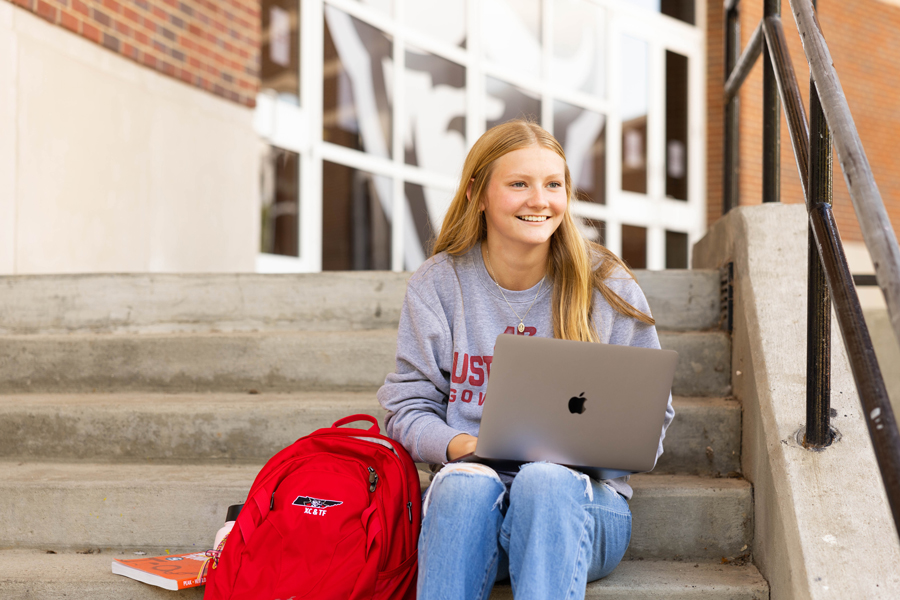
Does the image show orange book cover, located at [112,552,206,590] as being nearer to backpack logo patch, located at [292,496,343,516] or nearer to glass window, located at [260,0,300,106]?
backpack logo patch, located at [292,496,343,516]

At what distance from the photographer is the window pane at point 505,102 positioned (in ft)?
23.5

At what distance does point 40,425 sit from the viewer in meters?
2.33

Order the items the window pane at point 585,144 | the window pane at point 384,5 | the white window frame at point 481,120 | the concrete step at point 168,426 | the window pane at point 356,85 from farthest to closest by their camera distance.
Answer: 1. the window pane at point 585,144
2. the window pane at point 384,5
3. the window pane at point 356,85
4. the white window frame at point 481,120
5. the concrete step at point 168,426

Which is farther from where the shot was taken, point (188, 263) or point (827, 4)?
point (827, 4)

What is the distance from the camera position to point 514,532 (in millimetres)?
1562

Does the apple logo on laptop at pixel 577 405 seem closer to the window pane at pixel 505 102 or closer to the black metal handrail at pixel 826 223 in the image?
the black metal handrail at pixel 826 223

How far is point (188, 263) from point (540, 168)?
3.14 metres

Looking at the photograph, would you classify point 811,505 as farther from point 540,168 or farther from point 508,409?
point 540,168

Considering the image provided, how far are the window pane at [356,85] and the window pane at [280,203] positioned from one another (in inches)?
18.3

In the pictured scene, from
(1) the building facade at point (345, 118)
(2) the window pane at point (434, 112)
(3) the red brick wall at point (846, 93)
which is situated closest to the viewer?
(1) the building facade at point (345, 118)

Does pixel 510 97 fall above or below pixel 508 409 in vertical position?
above

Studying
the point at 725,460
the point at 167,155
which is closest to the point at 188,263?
the point at 167,155

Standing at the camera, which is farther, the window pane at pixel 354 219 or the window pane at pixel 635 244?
the window pane at pixel 635 244

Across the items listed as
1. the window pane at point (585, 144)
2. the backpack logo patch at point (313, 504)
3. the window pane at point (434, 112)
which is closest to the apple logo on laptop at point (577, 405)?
the backpack logo patch at point (313, 504)
